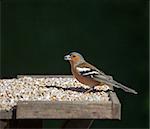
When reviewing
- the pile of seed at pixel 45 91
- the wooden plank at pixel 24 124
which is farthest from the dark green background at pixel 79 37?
the wooden plank at pixel 24 124

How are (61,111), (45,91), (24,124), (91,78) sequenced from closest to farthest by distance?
1. (61,111)
2. (24,124)
3. (45,91)
4. (91,78)

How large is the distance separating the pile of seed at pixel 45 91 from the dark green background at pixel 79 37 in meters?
3.93

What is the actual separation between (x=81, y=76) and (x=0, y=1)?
4922mm

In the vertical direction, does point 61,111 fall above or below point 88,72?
below

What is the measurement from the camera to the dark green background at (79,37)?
1019 cm

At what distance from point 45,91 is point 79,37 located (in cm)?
491

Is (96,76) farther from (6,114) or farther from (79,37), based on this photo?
(79,37)

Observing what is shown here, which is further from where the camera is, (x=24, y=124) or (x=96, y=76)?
(x=96, y=76)

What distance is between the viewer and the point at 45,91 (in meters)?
5.51

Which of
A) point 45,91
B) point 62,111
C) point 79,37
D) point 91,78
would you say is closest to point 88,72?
point 91,78

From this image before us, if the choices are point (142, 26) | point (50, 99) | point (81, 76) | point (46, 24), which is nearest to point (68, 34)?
point (46, 24)

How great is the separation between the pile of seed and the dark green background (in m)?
3.93

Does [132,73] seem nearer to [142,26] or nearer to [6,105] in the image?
[142,26]

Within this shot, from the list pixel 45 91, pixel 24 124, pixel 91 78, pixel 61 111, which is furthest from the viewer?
pixel 91 78
